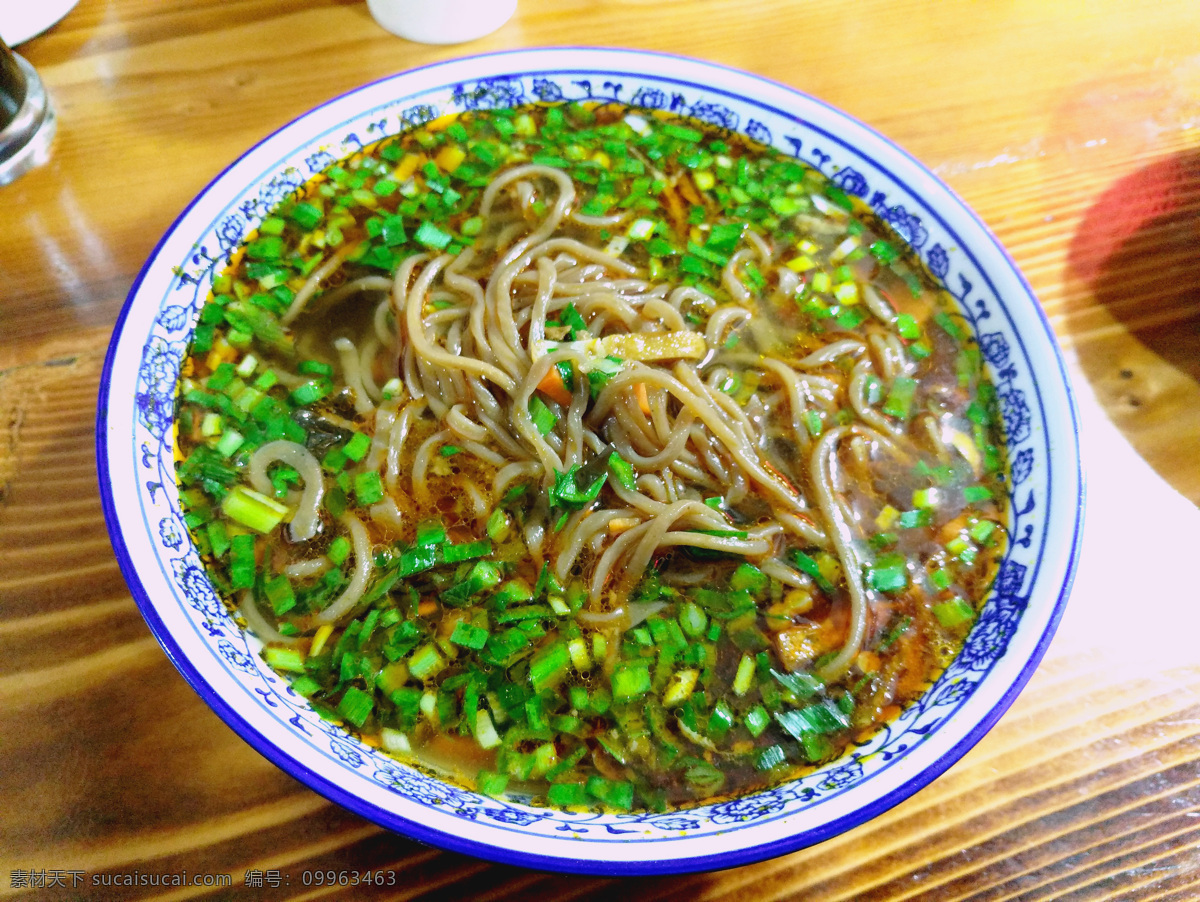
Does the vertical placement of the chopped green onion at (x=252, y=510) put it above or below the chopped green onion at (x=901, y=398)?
above

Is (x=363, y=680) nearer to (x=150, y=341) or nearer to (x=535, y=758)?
(x=535, y=758)

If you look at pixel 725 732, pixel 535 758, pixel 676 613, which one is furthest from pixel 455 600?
pixel 725 732

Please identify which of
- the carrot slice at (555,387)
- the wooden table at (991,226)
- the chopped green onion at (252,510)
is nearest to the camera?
the wooden table at (991,226)

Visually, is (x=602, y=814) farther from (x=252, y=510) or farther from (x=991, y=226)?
(x=991, y=226)

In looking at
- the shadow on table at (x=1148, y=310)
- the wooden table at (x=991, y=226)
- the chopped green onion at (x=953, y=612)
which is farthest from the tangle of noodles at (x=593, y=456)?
the shadow on table at (x=1148, y=310)

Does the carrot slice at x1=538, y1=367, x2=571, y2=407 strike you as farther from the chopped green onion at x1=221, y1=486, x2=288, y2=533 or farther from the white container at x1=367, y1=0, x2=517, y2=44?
the white container at x1=367, y1=0, x2=517, y2=44

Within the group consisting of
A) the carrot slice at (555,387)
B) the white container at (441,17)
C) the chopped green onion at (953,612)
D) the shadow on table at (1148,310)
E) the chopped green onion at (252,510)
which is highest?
the white container at (441,17)

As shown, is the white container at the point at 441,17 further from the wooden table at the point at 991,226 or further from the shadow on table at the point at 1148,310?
the shadow on table at the point at 1148,310
